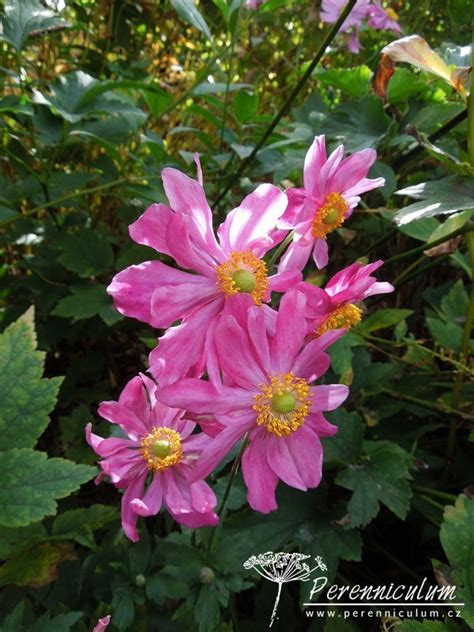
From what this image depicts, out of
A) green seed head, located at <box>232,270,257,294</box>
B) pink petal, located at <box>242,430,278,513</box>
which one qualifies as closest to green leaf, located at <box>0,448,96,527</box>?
pink petal, located at <box>242,430,278,513</box>

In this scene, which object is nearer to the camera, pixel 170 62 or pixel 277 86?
pixel 170 62

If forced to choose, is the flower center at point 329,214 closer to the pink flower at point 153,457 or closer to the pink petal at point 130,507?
the pink flower at point 153,457

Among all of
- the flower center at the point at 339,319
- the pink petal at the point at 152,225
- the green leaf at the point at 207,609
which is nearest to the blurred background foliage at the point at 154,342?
the green leaf at the point at 207,609

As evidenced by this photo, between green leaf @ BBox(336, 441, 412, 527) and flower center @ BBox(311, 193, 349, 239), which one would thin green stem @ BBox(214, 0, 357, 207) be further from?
green leaf @ BBox(336, 441, 412, 527)

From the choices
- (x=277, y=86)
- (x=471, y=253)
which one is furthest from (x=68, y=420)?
(x=277, y=86)

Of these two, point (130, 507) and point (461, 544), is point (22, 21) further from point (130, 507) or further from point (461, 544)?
point (461, 544)

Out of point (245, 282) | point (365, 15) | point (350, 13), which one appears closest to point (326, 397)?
point (245, 282)

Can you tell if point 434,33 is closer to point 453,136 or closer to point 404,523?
point 453,136
